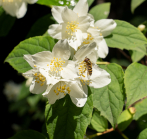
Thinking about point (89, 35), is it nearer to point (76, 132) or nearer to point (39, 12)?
point (76, 132)

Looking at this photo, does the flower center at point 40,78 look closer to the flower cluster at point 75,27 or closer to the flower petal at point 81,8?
the flower cluster at point 75,27

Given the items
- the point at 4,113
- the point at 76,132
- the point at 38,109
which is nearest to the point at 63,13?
the point at 76,132

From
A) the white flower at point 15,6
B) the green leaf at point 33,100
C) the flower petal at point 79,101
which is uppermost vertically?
the white flower at point 15,6

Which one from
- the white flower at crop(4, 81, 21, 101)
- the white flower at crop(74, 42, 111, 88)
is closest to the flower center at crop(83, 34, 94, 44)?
the white flower at crop(74, 42, 111, 88)

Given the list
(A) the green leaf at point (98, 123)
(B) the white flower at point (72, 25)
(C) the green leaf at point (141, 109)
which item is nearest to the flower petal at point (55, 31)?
(B) the white flower at point (72, 25)

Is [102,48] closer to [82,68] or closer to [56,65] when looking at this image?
[82,68]

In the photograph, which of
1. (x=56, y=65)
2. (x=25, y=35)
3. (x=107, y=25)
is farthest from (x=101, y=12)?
(x=25, y=35)
